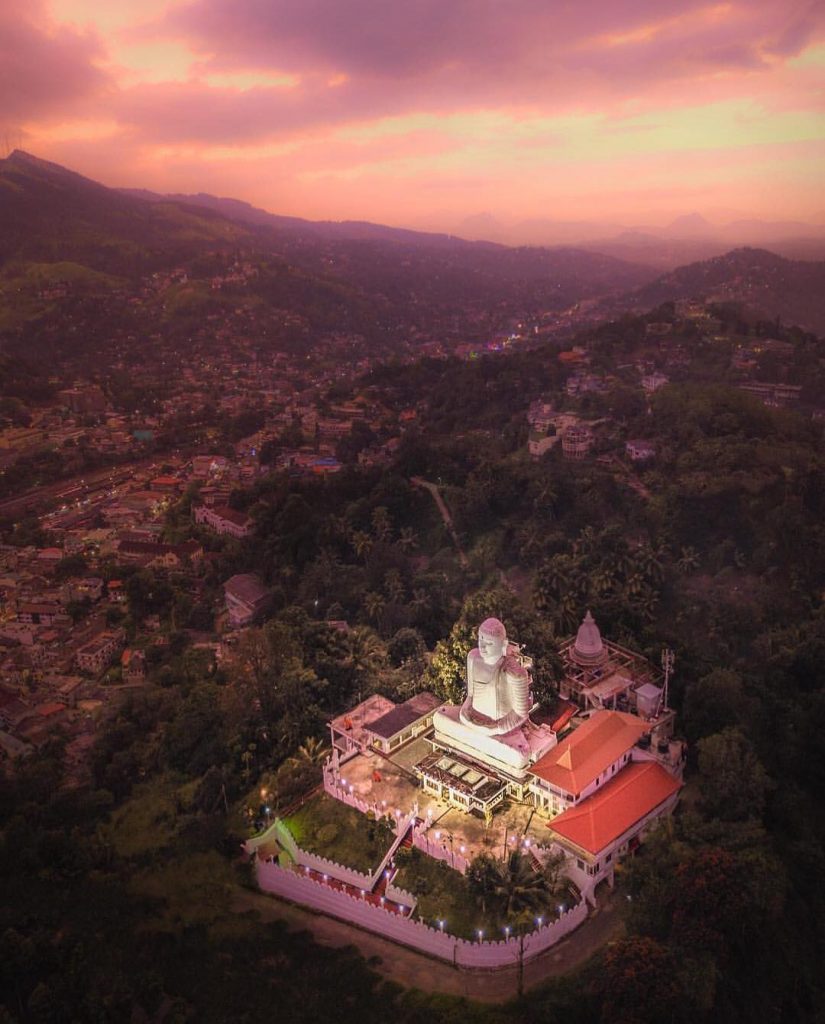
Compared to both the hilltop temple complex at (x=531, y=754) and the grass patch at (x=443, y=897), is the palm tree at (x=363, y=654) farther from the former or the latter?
the grass patch at (x=443, y=897)

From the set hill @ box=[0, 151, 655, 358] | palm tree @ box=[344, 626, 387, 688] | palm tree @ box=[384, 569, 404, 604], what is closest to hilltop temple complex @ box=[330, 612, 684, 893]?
palm tree @ box=[344, 626, 387, 688]

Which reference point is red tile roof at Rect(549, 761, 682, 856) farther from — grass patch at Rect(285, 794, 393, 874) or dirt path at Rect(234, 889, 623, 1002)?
grass patch at Rect(285, 794, 393, 874)

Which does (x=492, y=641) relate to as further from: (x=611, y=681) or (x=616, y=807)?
(x=611, y=681)

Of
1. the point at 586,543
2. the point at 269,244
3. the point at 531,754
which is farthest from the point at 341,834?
the point at 269,244

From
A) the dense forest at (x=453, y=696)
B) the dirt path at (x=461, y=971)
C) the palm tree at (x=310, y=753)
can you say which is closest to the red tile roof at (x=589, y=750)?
the dense forest at (x=453, y=696)

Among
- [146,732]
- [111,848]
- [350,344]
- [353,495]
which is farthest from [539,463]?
[350,344]
